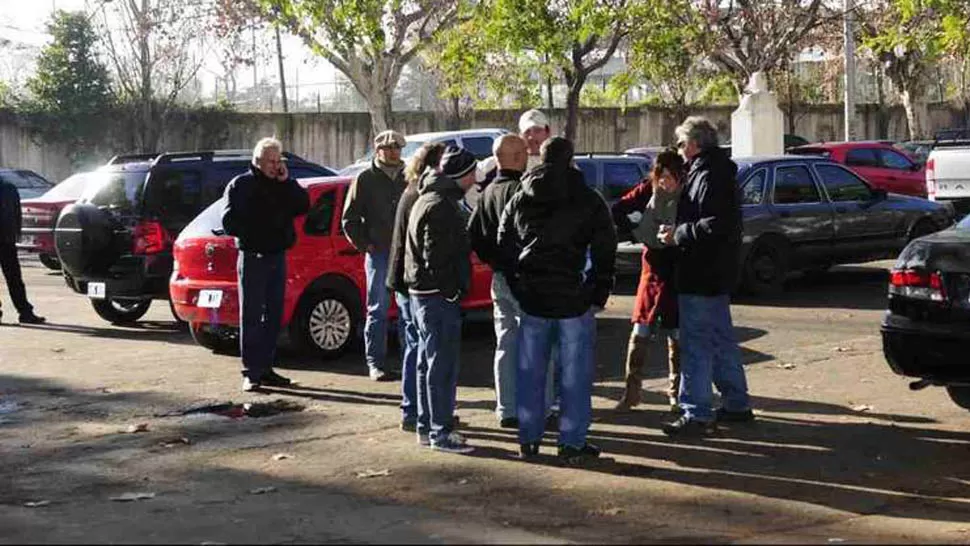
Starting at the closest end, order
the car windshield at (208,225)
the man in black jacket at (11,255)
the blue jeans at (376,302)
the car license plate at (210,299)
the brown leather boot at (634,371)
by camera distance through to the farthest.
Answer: the brown leather boot at (634,371) → the blue jeans at (376,302) → the car license plate at (210,299) → the car windshield at (208,225) → the man in black jacket at (11,255)

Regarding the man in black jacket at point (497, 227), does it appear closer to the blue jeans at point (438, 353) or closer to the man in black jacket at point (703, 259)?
the blue jeans at point (438, 353)

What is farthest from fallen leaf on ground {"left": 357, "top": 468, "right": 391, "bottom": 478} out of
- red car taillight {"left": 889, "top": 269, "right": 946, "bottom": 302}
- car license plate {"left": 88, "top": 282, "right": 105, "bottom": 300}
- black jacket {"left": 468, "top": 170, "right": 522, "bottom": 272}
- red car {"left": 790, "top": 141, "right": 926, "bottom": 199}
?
red car {"left": 790, "top": 141, "right": 926, "bottom": 199}

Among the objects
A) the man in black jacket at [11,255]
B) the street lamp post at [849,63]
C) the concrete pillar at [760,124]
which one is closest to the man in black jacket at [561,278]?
the man in black jacket at [11,255]

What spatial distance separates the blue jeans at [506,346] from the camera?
890cm

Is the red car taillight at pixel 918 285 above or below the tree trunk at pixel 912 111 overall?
below

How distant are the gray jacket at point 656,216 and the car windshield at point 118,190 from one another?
21.9 ft

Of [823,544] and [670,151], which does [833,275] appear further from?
[823,544]

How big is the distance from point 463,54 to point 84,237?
15922 mm

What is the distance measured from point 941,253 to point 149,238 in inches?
324

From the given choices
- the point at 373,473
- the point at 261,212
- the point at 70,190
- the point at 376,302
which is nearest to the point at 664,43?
the point at 70,190

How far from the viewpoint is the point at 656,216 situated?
9.48m

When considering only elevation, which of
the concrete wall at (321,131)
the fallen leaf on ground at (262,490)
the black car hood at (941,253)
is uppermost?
the concrete wall at (321,131)

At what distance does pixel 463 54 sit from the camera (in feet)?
95.6

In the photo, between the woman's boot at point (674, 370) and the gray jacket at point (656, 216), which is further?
the woman's boot at point (674, 370)
